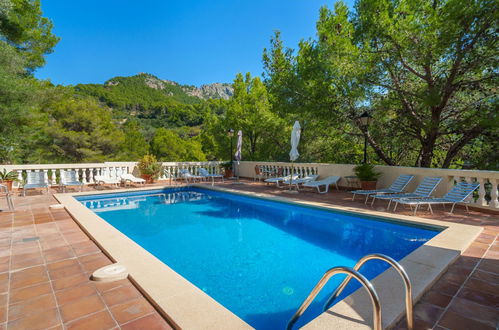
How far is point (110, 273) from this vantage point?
8.82ft

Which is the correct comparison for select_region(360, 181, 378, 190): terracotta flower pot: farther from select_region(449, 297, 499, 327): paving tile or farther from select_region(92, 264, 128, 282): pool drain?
select_region(92, 264, 128, 282): pool drain

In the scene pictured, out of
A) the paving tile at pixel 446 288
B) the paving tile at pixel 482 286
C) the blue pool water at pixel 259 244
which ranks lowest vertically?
the blue pool water at pixel 259 244

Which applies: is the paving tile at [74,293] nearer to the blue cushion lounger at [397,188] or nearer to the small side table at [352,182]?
the blue cushion lounger at [397,188]

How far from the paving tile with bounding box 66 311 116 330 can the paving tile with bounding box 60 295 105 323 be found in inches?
3.0

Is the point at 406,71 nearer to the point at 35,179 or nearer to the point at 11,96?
the point at 35,179

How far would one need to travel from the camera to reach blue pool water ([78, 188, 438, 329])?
3.03 metres

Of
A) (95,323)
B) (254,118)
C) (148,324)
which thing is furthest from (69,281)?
(254,118)

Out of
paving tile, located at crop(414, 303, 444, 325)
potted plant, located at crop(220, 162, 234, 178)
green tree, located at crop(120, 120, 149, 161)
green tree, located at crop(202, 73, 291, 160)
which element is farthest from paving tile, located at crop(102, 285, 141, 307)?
green tree, located at crop(120, 120, 149, 161)

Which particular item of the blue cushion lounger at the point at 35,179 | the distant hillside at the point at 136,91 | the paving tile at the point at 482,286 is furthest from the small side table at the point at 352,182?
the distant hillside at the point at 136,91

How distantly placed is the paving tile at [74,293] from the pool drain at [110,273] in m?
0.10

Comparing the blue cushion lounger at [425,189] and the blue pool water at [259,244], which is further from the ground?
the blue cushion lounger at [425,189]

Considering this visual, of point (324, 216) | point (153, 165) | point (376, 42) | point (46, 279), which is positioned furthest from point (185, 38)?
point (46, 279)

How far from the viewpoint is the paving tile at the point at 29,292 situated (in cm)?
232

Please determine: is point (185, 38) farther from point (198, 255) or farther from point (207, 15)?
point (198, 255)
